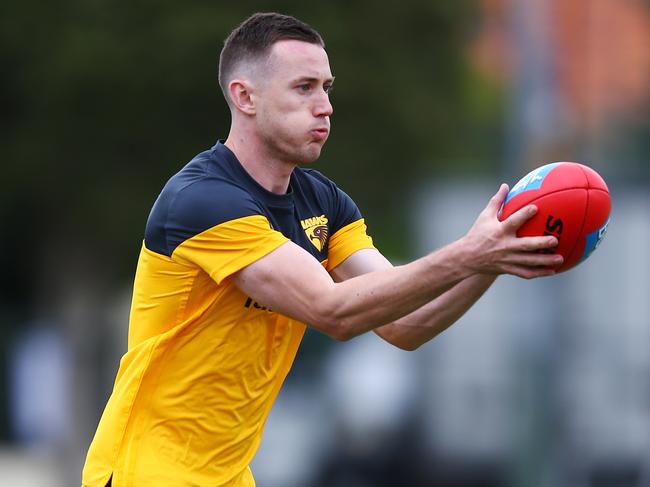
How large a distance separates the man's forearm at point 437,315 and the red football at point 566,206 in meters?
0.42

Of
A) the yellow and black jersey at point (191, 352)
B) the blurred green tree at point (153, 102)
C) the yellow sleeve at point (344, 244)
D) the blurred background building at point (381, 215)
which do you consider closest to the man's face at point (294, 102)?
the yellow and black jersey at point (191, 352)

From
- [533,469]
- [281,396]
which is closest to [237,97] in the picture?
[533,469]

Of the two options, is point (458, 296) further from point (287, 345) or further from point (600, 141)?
Result: point (600, 141)

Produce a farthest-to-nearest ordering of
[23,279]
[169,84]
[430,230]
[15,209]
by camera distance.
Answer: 1. [23,279]
2. [15,209]
3. [169,84]
4. [430,230]

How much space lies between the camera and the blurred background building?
1650 cm

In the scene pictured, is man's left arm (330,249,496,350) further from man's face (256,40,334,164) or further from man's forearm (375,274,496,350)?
man's face (256,40,334,164)

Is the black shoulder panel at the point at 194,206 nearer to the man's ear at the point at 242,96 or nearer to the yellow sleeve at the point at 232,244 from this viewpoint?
the yellow sleeve at the point at 232,244

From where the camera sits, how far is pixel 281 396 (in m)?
18.3

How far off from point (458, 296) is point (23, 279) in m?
18.3

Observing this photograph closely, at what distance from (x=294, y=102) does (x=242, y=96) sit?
26cm

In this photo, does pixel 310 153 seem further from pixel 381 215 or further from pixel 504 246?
pixel 381 215

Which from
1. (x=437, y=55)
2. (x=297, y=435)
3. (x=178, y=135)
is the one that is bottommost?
(x=297, y=435)

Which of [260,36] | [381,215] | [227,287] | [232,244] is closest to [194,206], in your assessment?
[232,244]

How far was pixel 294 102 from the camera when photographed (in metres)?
6.22
